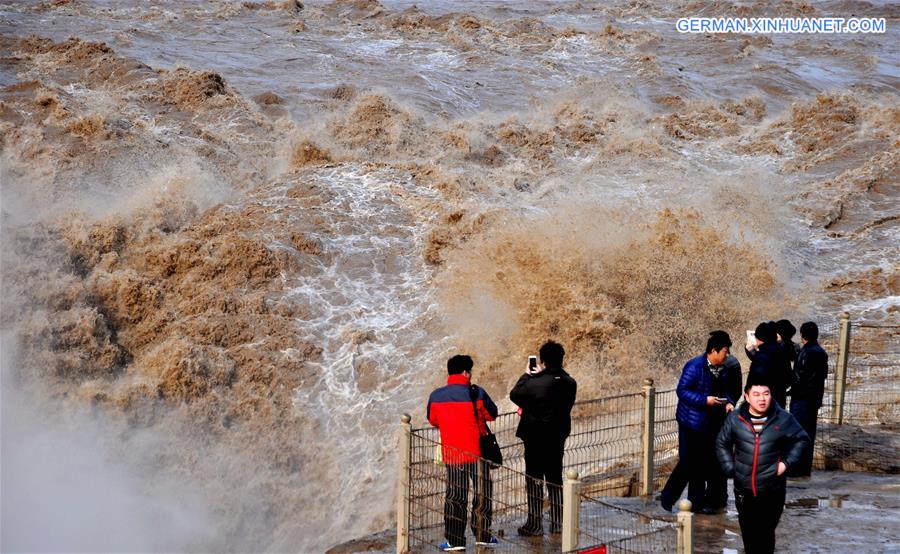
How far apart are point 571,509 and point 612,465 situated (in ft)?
9.74

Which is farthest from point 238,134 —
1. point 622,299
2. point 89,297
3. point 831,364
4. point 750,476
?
point 750,476

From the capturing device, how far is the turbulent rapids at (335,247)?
13156 millimetres

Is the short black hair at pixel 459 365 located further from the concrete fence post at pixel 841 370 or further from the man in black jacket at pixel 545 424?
the concrete fence post at pixel 841 370

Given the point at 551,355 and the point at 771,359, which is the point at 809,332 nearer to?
the point at 771,359

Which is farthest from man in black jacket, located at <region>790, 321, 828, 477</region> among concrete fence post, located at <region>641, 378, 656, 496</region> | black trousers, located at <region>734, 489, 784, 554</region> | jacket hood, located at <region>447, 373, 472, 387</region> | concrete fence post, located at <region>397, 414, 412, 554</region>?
concrete fence post, located at <region>397, 414, 412, 554</region>

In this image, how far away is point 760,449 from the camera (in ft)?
19.1

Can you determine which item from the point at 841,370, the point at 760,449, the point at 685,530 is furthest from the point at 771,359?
the point at 685,530

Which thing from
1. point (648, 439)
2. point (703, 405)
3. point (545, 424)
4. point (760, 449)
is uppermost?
point (760, 449)

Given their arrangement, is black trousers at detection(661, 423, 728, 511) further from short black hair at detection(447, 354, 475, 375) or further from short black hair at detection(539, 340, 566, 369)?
short black hair at detection(447, 354, 475, 375)

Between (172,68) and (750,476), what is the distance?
22089 mm

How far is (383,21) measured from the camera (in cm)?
3334

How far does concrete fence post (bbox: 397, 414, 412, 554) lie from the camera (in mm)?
7156

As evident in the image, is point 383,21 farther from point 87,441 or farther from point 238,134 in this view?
point 87,441

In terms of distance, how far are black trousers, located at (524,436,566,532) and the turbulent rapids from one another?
15.6 feet
